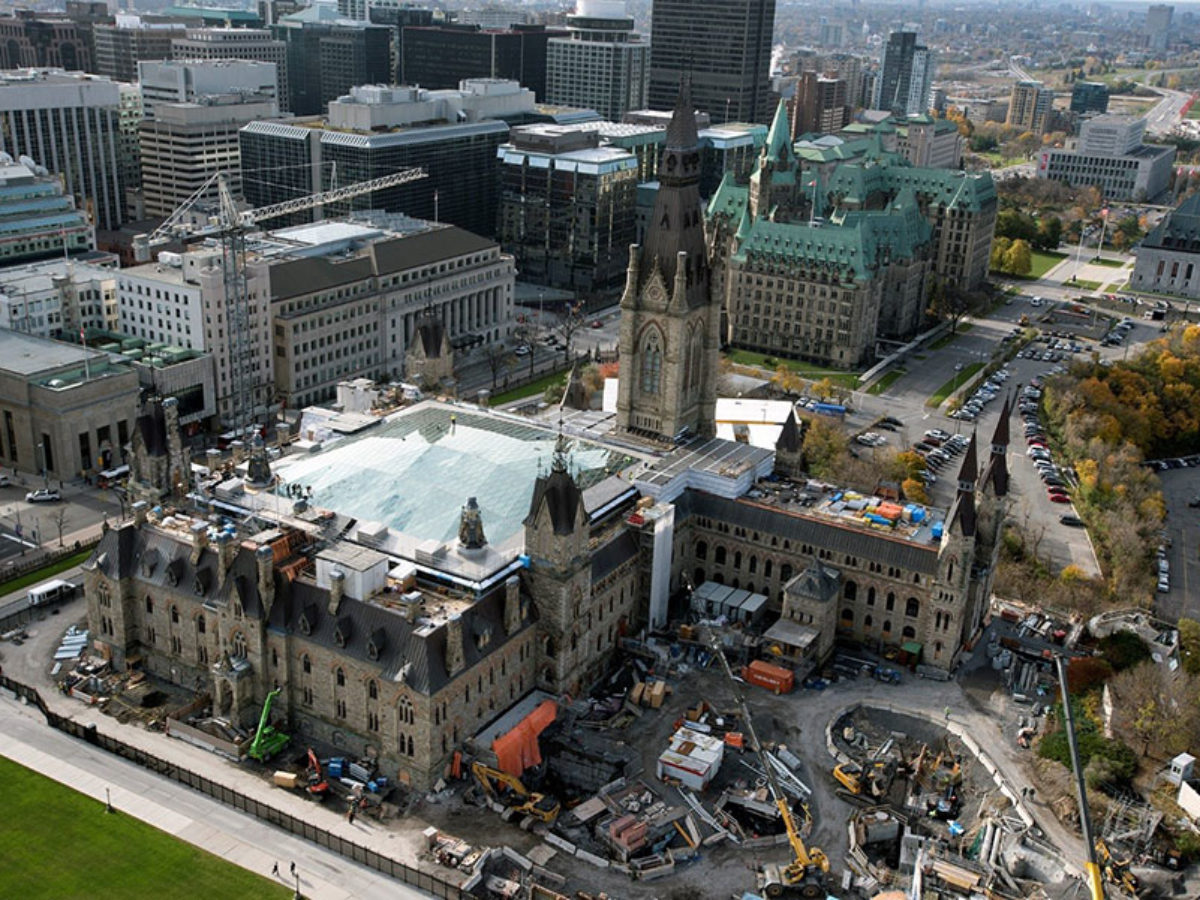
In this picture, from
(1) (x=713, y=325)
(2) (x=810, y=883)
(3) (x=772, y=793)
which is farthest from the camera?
(1) (x=713, y=325)

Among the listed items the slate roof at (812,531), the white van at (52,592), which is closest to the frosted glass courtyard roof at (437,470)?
the slate roof at (812,531)

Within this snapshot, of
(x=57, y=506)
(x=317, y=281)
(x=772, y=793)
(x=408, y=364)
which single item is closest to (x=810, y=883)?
(x=772, y=793)

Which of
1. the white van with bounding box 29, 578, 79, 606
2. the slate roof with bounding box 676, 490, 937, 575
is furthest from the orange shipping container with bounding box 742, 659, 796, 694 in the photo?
the white van with bounding box 29, 578, 79, 606

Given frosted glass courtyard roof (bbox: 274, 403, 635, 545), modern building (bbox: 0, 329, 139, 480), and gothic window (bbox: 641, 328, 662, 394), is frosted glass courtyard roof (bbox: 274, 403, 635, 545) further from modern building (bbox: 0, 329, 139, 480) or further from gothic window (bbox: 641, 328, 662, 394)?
modern building (bbox: 0, 329, 139, 480)

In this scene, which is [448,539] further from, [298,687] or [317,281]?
[317,281]

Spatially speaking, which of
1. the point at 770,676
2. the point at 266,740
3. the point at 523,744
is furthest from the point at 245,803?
the point at 770,676

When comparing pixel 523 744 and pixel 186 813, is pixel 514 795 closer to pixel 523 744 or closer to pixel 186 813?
pixel 523 744
